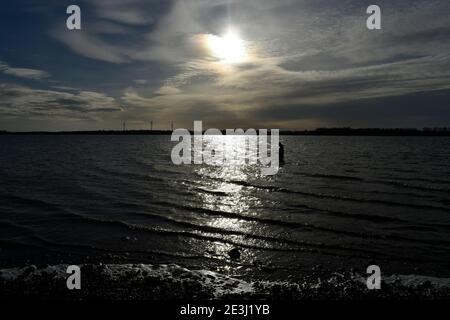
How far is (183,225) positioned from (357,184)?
59.2ft

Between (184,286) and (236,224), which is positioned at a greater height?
(236,224)

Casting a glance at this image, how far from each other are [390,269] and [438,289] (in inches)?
74.8

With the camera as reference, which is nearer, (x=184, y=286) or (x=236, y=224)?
(x=184, y=286)

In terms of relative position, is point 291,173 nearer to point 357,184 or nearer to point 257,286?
point 357,184

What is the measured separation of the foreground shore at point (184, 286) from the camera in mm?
9320

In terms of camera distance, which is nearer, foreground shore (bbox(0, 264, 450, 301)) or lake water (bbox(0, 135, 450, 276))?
foreground shore (bbox(0, 264, 450, 301))

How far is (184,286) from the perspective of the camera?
991 cm

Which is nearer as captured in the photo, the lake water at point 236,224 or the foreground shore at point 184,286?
the foreground shore at point 184,286

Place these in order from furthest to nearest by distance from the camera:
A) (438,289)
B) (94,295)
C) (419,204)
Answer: (419,204) → (438,289) → (94,295)

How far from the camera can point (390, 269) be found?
1187cm

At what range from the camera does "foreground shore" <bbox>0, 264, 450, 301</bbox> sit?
9320 mm

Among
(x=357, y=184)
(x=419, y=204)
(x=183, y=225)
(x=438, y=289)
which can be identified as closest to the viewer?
(x=438, y=289)

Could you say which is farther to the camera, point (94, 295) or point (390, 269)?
point (390, 269)
